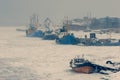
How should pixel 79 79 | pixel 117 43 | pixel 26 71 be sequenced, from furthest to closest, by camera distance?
pixel 117 43 < pixel 26 71 < pixel 79 79

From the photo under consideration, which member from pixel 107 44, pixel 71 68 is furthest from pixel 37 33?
pixel 71 68

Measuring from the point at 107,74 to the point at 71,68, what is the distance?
7.87 m

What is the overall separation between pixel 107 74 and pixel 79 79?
16.2ft

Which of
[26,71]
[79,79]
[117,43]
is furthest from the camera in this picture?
[117,43]

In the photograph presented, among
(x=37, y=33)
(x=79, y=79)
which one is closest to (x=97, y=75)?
(x=79, y=79)

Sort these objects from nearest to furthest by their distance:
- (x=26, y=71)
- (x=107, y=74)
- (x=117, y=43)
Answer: (x=107, y=74) → (x=26, y=71) → (x=117, y=43)

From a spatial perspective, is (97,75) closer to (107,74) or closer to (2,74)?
(107,74)

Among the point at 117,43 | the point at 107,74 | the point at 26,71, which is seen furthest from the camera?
the point at 117,43

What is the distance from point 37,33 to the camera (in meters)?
176

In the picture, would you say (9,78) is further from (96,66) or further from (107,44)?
(107,44)

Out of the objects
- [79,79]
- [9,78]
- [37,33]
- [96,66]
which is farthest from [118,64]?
[37,33]

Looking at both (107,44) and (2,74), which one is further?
(107,44)

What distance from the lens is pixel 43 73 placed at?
49.4 m

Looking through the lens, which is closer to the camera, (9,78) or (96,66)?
(9,78)
